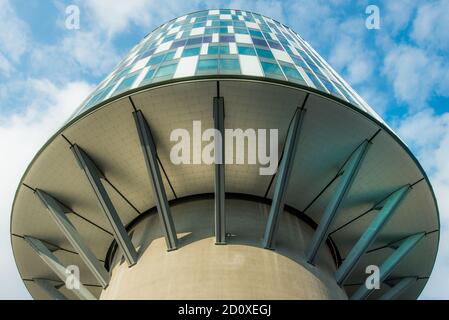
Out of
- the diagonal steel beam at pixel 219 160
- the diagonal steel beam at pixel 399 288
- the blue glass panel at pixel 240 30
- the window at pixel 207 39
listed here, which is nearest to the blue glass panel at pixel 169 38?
the window at pixel 207 39

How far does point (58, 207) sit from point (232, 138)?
687 cm

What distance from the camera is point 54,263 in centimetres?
1655

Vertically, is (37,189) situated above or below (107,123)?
below

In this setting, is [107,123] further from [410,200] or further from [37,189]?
[410,200]

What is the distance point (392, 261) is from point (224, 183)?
692cm

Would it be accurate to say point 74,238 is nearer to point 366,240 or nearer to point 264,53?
point 264,53

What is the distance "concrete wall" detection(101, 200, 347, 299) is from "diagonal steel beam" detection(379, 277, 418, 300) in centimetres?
293

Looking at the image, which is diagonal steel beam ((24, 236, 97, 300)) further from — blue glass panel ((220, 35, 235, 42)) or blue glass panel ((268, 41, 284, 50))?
blue glass panel ((268, 41, 284, 50))

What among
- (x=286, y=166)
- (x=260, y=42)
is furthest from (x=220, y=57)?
(x=286, y=166)

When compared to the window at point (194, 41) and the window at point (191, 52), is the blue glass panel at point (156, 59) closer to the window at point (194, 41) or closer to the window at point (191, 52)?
the window at point (191, 52)

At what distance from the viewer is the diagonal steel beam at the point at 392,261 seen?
15773 millimetres
